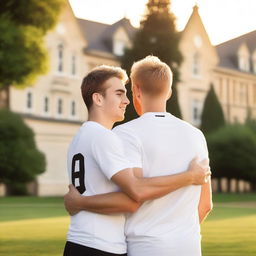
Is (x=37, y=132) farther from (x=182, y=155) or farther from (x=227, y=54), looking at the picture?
(x=182, y=155)

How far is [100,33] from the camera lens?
51.2m

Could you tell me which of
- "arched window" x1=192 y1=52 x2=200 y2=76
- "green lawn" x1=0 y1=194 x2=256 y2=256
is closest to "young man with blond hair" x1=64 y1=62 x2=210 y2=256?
"green lawn" x1=0 y1=194 x2=256 y2=256

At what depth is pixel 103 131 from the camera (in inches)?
133

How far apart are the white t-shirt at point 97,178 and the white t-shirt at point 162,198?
6 cm

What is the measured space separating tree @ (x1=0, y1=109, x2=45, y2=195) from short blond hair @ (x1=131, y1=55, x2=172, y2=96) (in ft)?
106

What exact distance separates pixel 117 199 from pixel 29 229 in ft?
39.9

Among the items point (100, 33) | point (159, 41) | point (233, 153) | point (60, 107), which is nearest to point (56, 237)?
point (159, 41)

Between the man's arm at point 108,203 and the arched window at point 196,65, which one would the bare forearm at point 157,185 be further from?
the arched window at point 196,65

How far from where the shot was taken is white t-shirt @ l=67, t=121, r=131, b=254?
330 centimetres

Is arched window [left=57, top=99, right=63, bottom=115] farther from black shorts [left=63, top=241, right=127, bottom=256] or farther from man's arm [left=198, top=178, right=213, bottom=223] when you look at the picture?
black shorts [left=63, top=241, right=127, bottom=256]

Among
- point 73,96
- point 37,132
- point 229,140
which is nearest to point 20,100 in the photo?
point 37,132

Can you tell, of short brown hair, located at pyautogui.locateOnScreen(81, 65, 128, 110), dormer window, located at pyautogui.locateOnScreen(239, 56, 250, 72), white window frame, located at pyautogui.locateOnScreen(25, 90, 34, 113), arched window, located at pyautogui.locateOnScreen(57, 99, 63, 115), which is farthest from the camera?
dormer window, located at pyautogui.locateOnScreen(239, 56, 250, 72)

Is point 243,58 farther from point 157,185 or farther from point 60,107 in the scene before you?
point 157,185

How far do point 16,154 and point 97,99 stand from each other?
32175mm
